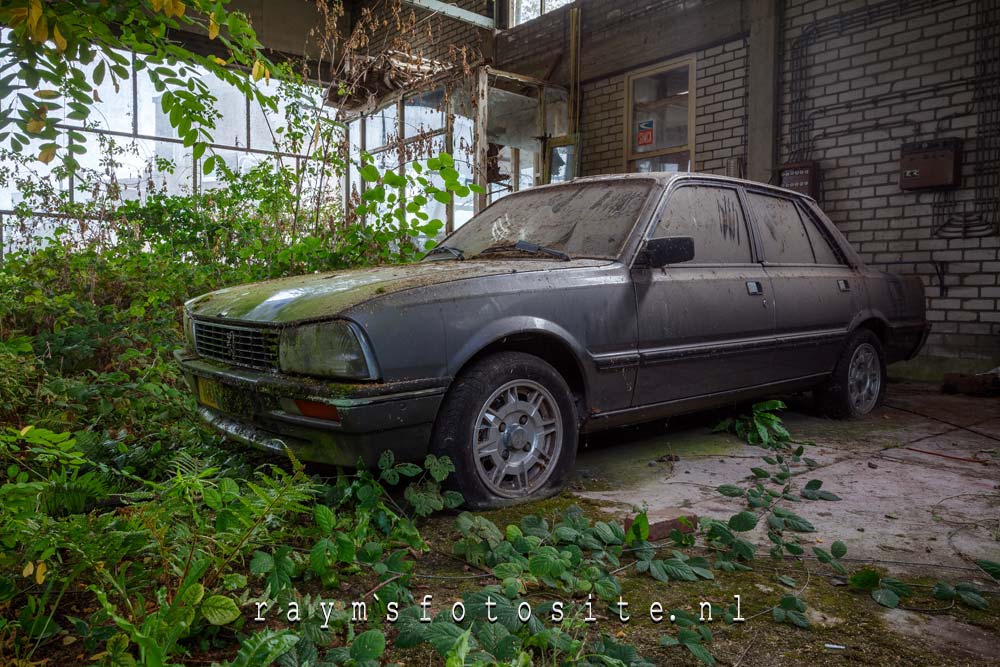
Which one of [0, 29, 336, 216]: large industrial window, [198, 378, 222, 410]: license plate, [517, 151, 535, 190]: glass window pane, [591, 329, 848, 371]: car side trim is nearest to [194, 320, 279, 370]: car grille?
[198, 378, 222, 410]: license plate

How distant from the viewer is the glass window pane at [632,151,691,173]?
8398 millimetres

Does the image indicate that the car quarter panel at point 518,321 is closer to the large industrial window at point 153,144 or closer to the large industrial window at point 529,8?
the large industrial window at point 153,144

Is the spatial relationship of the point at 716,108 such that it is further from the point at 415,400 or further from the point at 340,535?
the point at 340,535

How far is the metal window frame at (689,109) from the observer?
8.20m

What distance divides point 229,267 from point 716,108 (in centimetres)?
538

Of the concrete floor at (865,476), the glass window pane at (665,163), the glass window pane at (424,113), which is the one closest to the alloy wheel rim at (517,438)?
the concrete floor at (865,476)

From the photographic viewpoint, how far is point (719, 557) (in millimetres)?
2420

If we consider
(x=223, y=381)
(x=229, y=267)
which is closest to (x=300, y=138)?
(x=229, y=267)

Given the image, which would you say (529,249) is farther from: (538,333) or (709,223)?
(709,223)

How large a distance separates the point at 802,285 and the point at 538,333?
2.17 m

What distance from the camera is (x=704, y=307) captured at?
3682 millimetres

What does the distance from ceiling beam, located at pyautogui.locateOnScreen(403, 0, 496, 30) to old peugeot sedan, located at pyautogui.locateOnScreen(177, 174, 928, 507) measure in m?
7.27

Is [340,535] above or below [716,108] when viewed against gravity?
below

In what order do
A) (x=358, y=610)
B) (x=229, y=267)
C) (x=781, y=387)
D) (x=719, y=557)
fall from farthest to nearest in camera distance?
(x=229, y=267), (x=781, y=387), (x=719, y=557), (x=358, y=610)
